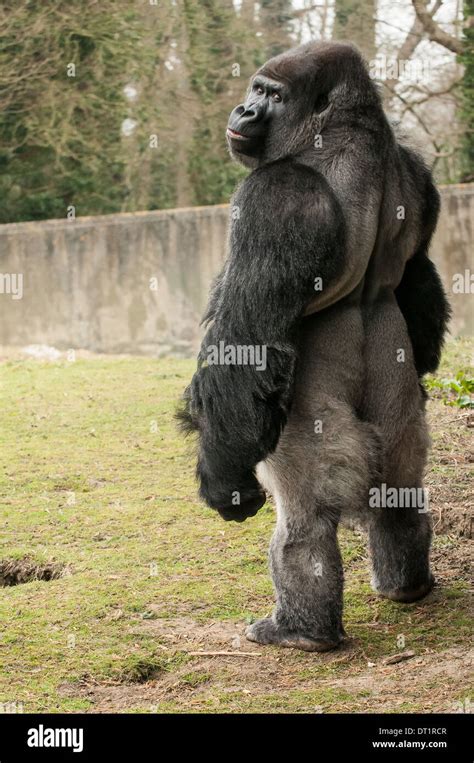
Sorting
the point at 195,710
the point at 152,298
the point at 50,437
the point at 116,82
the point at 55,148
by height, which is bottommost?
the point at 195,710

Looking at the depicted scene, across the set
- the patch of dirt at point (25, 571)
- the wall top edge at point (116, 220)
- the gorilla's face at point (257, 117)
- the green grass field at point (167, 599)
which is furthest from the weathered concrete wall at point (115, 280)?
the gorilla's face at point (257, 117)

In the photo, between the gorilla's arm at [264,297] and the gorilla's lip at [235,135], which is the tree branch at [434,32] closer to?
the gorilla's lip at [235,135]

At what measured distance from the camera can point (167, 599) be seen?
4.59m

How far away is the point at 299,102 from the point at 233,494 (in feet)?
4.95

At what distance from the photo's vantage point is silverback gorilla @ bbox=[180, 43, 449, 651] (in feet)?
11.8

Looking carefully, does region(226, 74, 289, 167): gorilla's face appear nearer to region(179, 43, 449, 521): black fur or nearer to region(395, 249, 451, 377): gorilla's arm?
region(179, 43, 449, 521): black fur

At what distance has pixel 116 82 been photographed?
1371 centimetres

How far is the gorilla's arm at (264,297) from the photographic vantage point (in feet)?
11.6

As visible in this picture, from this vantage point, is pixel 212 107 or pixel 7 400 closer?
pixel 7 400

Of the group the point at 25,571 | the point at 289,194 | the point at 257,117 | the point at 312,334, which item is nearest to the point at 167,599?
the point at 25,571

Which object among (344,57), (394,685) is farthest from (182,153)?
(394,685)

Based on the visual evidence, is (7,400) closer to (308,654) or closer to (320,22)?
(308,654)

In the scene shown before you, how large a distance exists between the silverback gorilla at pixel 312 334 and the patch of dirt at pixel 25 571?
1.36m

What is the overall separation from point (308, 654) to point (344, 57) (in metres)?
2.31
